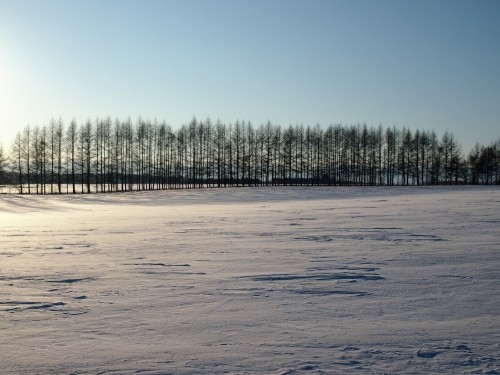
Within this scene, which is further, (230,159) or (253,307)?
(230,159)

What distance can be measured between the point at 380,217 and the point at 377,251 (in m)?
8.13

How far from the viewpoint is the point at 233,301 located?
5.76m

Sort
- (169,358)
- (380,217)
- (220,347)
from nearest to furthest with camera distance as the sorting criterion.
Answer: (169,358) < (220,347) < (380,217)

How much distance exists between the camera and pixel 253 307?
5.48 metres

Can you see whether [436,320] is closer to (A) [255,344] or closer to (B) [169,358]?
(A) [255,344]

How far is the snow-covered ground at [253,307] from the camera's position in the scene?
3896 millimetres

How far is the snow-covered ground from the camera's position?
390 cm

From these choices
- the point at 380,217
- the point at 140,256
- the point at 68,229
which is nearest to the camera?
the point at 140,256

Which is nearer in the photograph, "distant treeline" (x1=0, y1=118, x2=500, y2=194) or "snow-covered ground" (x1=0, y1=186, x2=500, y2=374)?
"snow-covered ground" (x1=0, y1=186, x2=500, y2=374)

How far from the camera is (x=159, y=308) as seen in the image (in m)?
5.48

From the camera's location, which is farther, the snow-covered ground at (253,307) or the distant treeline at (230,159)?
the distant treeline at (230,159)

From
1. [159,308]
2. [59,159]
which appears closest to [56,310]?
[159,308]

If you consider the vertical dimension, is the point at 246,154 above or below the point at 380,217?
above

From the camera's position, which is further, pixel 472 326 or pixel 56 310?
pixel 56 310
